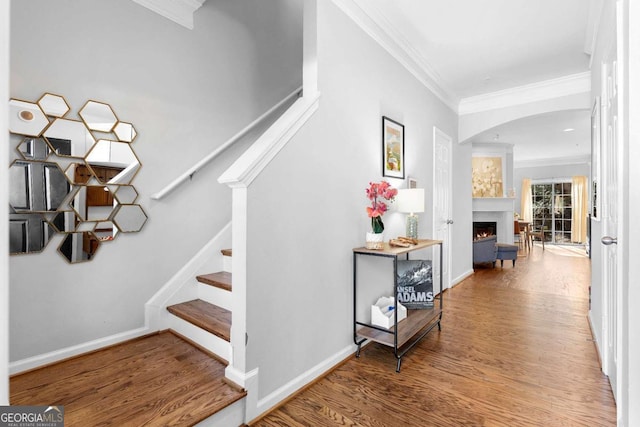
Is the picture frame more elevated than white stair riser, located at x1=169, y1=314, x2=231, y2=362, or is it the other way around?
the picture frame

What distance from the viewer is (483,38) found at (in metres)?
3.01

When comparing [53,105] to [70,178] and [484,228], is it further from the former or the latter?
[484,228]

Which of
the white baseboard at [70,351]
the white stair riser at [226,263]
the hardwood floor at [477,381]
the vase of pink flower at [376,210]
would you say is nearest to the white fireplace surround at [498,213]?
the hardwood floor at [477,381]

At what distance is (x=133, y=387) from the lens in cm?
167

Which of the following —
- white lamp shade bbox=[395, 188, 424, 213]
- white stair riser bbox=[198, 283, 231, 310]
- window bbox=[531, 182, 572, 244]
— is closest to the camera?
white stair riser bbox=[198, 283, 231, 310]

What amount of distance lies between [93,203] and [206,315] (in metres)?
1.04

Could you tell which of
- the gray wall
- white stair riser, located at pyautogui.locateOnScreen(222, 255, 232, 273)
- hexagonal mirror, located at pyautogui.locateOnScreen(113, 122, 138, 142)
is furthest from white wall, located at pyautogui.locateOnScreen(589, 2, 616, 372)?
hexagonal mirror, located at pyautogui.locateOnScreen(113, 122, 138, 142)

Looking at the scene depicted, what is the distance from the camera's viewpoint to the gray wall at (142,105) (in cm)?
186

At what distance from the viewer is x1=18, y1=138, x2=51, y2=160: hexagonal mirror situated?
5.94 feet

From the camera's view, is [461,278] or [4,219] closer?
[4,219]

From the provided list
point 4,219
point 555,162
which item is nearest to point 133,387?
point 4,219

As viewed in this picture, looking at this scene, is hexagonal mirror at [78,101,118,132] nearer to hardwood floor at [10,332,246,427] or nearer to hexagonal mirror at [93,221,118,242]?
hexagonal mirror at [93,221,118,242]

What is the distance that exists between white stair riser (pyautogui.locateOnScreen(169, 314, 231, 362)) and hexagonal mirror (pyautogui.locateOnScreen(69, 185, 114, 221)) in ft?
2.86

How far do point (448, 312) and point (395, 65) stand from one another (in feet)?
8.40
